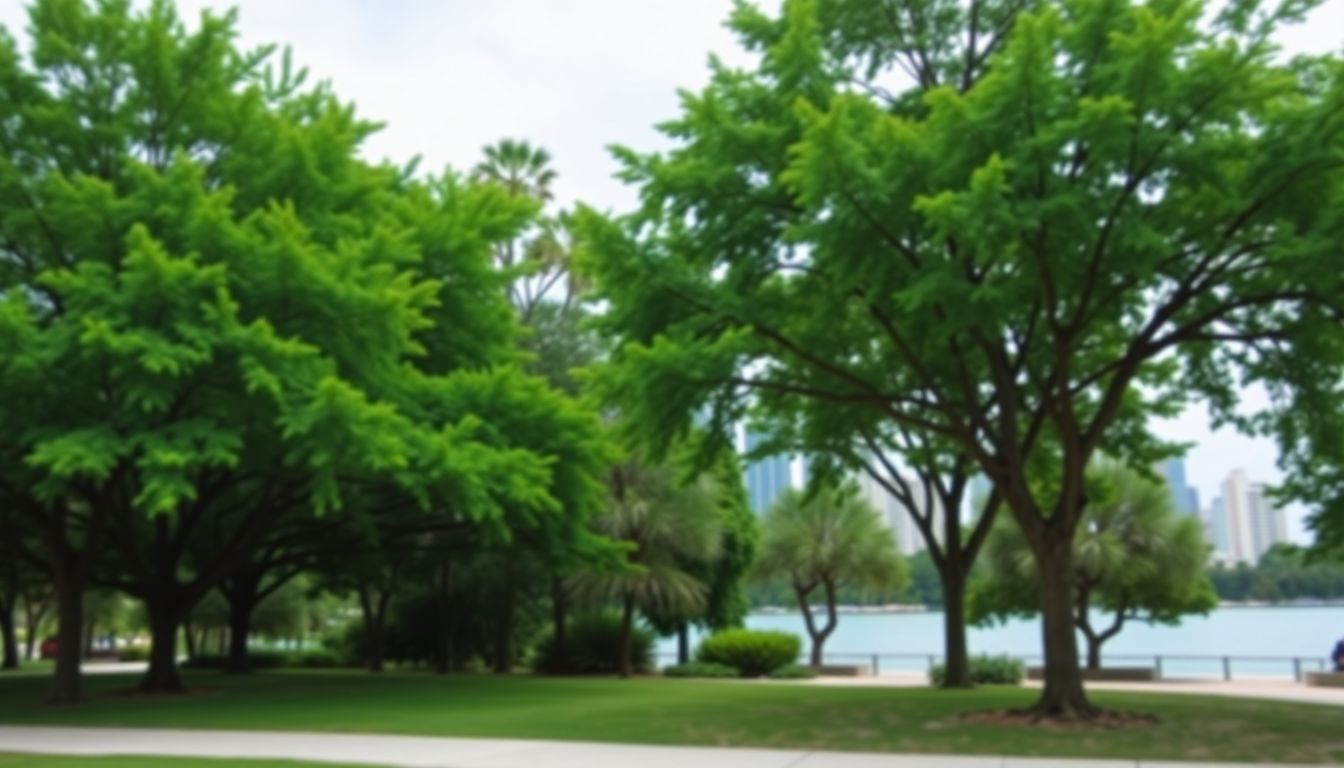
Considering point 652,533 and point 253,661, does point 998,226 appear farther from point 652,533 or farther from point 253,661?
point 253,661

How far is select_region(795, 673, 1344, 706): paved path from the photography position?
25.2 metres

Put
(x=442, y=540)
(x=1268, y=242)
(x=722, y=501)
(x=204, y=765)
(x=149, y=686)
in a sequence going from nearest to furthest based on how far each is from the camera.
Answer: (x=204, y=765), (x=1268, y=242), (x=149, y=686), (x=442, y=540), (x=722, y=501)

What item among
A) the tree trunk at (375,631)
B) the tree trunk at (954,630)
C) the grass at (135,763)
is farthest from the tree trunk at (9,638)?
the grass at (135,763)

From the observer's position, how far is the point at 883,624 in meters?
179

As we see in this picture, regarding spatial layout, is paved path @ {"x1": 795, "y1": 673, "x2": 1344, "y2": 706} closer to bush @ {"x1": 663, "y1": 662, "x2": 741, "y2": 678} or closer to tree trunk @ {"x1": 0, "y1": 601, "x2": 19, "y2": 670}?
bush @ {"x1": 663, "y1": 662, "x2": 741, "y2": 678}

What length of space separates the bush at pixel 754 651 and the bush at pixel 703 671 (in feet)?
1.10

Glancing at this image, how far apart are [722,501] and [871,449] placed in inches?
521

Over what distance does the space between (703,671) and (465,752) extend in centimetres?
2191

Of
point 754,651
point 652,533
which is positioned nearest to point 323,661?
point 652,533

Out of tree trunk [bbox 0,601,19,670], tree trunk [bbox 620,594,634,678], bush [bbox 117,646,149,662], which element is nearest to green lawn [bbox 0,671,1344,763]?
tree trunk [bbox 620,594,634,678]

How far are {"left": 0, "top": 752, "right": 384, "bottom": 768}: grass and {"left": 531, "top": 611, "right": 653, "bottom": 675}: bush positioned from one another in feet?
79.2

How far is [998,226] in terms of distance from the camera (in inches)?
604

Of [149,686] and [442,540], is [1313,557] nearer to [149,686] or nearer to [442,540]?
[442,540]

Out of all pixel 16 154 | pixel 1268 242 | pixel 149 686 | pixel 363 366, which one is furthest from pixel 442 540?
pixel 1268 242
